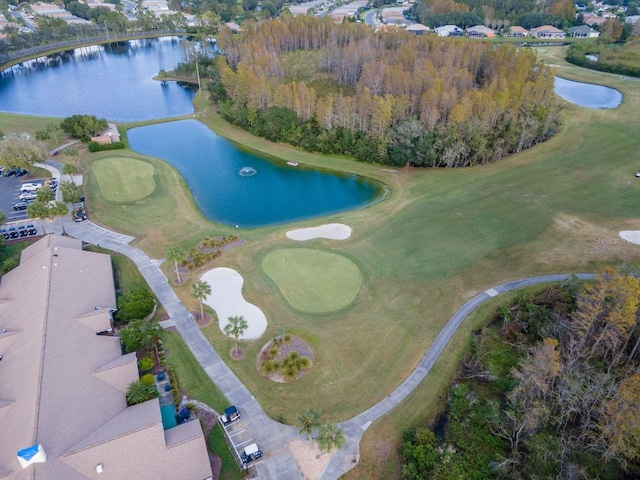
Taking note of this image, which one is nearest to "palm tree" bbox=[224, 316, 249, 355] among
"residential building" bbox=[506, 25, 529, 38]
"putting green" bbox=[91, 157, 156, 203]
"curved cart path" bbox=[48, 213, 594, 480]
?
"curved cart path" bbox=[48, 213, 594, 480]

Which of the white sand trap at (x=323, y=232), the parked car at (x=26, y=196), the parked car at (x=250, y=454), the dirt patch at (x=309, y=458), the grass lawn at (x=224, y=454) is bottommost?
the dirt patch at (x=309, y=458)

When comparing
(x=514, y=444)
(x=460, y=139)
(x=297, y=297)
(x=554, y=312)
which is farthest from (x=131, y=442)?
(x=460, y=139)

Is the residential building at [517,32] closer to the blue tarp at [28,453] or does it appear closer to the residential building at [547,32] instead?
the residential building at [547,32]

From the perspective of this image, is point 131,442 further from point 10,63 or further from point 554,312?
point 10,63

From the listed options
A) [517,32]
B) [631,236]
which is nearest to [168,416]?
[631,236]

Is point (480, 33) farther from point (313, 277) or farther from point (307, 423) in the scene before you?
point (307, 423)

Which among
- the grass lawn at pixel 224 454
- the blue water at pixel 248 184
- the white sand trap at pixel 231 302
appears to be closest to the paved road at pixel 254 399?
the grass lawn at pixel 224 454

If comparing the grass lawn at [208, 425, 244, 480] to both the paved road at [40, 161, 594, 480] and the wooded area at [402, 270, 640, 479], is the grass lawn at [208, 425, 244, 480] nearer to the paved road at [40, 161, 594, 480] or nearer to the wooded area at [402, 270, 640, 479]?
the paved road at [40, 161, 594, 480]
